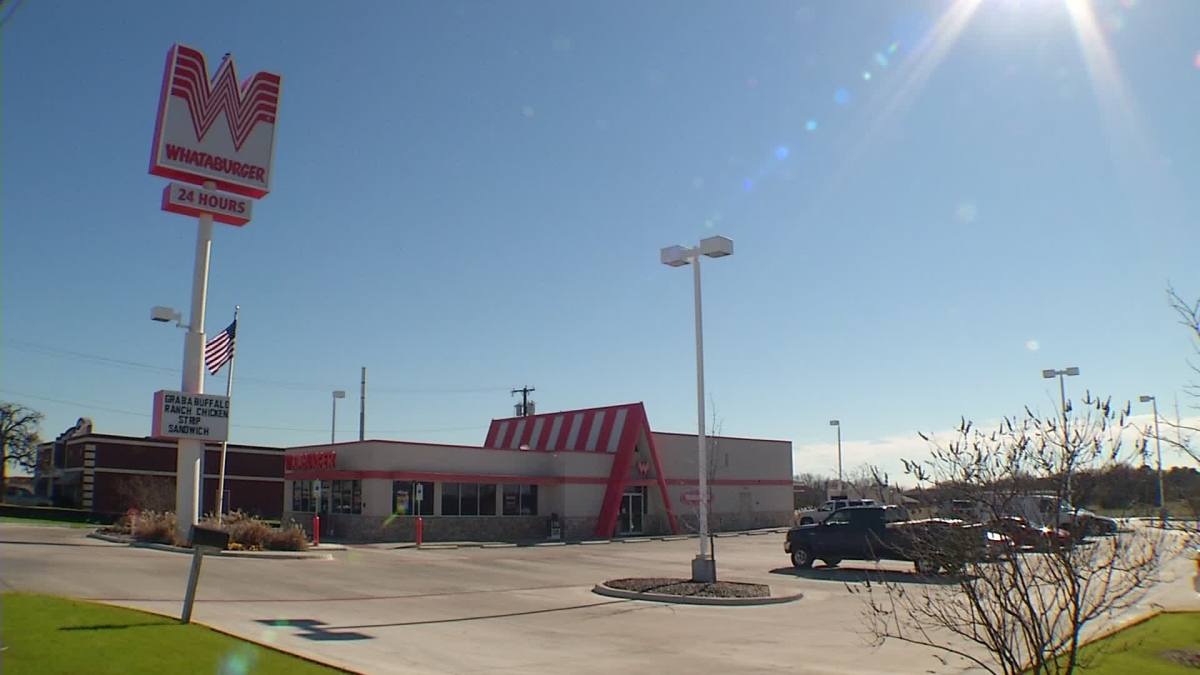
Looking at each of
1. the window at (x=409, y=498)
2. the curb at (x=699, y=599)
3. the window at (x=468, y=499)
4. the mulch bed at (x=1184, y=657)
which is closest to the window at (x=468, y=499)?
the window at (x=468, y=499)

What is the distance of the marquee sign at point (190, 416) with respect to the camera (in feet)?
80.5

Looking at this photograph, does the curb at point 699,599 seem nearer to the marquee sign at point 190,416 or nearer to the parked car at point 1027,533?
the parked car at point 1027,533

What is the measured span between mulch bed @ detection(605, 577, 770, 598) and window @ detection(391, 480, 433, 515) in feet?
57.3

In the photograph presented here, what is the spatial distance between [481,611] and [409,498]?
2088cm

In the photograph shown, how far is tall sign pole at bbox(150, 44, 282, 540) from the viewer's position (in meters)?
24.7

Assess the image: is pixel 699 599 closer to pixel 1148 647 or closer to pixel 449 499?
pixel 1148 647

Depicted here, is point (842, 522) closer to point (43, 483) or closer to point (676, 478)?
point (676, 478)

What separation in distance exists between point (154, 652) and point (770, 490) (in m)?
46.7

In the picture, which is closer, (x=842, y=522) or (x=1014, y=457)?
(x=1014, y=457)

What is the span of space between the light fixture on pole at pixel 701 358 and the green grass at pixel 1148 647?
28.6 feet

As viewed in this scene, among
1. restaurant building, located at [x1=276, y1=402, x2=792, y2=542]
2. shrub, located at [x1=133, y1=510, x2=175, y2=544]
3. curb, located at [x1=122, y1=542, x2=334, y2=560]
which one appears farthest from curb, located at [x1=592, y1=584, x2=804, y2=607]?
shrub, located at [x1=133, y1=510, x2=175, y2=544]

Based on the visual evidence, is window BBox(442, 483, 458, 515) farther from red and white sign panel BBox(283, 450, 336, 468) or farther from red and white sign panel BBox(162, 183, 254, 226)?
red and white sign panel BBox(162, 183, 254, 226)

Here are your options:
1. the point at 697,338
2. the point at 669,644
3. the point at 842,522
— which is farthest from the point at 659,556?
the point at 669,644

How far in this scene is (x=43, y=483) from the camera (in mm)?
59062
